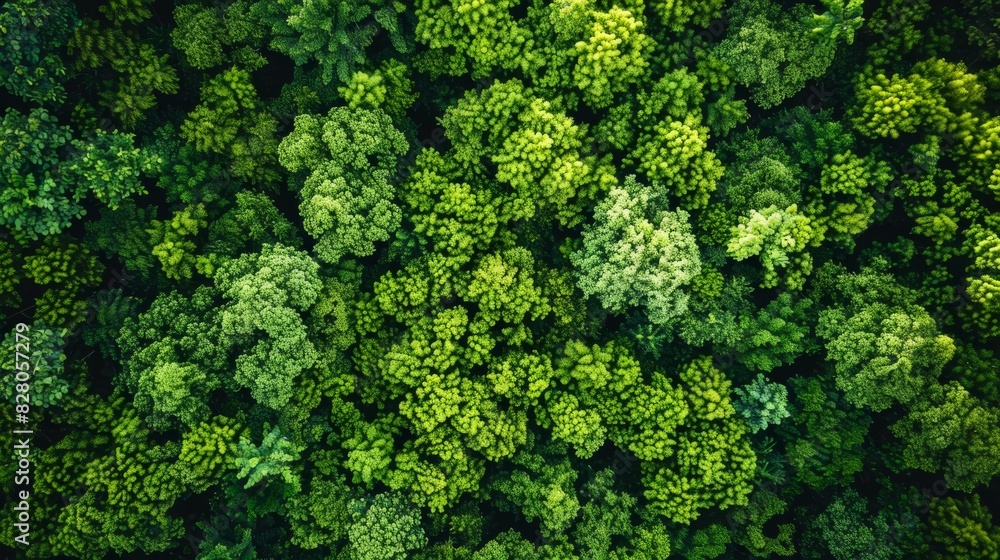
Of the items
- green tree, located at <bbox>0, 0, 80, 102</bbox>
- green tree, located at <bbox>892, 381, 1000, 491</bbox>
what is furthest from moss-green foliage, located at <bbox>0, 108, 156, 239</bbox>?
green tree, located at <bbox>892, 381, 1000, 491</bbox>

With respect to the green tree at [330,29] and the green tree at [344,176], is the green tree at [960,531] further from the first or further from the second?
the green tree at [330,29]

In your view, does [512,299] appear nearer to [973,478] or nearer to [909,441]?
[909,441]

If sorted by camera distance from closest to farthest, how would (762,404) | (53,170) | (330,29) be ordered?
1. (53,170)
2. (330,29)
3. (762,404)

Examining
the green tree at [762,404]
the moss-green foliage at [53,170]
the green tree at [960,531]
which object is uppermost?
the moss-green foliage at [53,170]

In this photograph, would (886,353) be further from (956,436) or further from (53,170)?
(53,170)

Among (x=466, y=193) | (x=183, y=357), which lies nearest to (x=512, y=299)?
(x=466, y=193)

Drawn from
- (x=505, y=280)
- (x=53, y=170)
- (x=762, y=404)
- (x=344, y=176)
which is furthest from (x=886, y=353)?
(x=53, y=170)

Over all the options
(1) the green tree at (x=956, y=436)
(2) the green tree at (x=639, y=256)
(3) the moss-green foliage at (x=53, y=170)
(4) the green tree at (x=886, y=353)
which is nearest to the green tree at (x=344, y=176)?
(3) the moss-green foliage at (x=53, y=170)

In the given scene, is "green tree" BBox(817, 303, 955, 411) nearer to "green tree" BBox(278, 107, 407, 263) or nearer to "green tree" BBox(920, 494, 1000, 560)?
"green tree" BBox(920, 494, 1000, 560)
